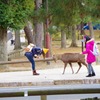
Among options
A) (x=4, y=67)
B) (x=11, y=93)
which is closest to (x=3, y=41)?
(x=4, y=67)

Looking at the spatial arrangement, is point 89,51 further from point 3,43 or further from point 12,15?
point 3,43

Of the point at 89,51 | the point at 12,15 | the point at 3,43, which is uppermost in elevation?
the point at 12,15

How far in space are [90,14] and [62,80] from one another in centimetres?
759

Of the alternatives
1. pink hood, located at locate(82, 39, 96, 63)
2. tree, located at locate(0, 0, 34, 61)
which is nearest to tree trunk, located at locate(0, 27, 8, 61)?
tree, located at locate(0, 0, 34, 61)

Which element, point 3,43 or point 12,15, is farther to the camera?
point 3,43

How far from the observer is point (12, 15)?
2322 cm

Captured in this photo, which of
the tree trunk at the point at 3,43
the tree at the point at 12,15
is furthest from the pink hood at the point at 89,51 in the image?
the tree trunk at the point at 3,43

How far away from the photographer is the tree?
2303cm

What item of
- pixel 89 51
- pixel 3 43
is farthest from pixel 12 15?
pixel 89 51

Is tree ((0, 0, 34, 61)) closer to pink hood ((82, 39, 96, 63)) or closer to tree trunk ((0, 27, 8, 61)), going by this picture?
tree trunk ((0, 27, 8, 61))

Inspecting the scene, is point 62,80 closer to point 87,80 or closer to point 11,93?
point 87,80

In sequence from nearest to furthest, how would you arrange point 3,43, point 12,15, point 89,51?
1. point 89,51
2. point 12,15
3. point 3,43

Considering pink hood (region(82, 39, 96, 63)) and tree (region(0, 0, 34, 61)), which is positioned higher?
tree (region(0, 0, 34, 61))

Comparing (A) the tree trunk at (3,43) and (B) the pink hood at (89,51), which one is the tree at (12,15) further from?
(B) the pink hood at (89,51)
